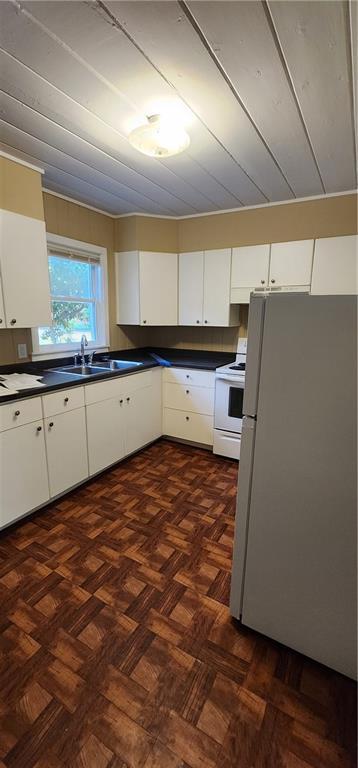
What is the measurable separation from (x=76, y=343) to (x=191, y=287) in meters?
1.30

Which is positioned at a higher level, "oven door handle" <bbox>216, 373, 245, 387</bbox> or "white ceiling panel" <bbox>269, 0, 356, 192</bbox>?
"white ceiling panel" <bbox>269, 0, 356, 192</bbox>

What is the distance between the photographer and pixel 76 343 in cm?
309

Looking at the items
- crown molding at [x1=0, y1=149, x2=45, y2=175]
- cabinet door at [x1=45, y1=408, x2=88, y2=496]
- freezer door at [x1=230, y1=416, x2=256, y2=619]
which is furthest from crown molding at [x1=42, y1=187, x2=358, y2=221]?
freezer door at [x1=230, y1=416, x2=256, y2=619]

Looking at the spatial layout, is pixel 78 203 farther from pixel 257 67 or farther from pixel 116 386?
pixel 257 67

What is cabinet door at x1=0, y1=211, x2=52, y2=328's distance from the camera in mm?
2004

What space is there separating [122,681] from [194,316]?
2842 millimetres

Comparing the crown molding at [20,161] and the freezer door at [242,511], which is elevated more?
the crown molding at [20,161]

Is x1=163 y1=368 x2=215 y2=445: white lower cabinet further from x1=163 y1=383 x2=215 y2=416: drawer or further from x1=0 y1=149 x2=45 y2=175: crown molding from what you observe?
x1=0 y1=149 x2=45 y2=175: crown molding

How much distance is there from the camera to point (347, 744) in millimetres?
1056

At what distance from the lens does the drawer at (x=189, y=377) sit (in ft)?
10.2

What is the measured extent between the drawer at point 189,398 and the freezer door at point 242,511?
181cm

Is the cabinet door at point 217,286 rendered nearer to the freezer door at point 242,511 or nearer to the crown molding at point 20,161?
the crown molding at point 20,161

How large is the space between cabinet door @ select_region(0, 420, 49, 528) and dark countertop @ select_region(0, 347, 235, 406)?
0.78 feet

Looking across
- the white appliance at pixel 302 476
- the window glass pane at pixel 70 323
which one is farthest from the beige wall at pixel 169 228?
the white appliance at pixel 302 476
